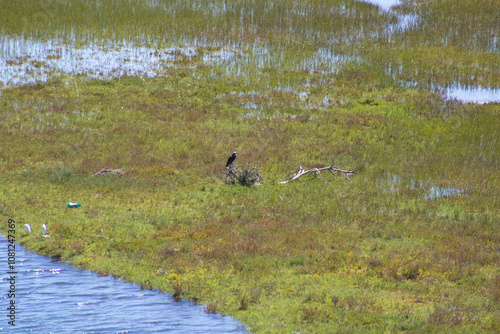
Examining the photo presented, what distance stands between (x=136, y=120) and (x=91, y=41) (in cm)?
1766

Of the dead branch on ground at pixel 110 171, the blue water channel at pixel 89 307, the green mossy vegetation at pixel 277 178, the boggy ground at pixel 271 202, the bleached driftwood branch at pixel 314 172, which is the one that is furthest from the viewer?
the bleached driftwood branch at pixel 314 172

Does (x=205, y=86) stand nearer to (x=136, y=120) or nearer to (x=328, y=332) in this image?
(x=136, y=120)

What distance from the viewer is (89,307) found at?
11609mm

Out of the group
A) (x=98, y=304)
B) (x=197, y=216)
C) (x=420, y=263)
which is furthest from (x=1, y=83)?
(x=420, y=263)

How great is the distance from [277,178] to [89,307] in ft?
36.8

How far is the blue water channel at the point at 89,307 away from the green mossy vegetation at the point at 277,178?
0.46m

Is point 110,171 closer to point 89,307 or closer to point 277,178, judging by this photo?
point 277,178

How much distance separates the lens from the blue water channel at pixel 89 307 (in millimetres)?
10820

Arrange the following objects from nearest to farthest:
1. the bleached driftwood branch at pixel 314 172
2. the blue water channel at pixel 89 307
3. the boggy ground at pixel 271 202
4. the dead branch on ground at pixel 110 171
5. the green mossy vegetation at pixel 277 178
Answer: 1. the blue water channel at pixel 89 307
2. the boggy ground at pixel 271 202
3. the green mossy vegetation at pixel 277 178
4. the dead branch on ground at pixel 110 171
5. the bleached driftwood branch at pixel 314 172

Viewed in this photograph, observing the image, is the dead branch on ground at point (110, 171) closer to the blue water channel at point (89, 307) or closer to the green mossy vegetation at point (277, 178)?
the green mossy vegetation at point (277, 178)

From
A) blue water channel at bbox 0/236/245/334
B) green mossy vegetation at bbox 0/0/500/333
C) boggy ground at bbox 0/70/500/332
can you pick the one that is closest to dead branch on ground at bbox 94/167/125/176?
boggy ground at bbox 0/70/500/332

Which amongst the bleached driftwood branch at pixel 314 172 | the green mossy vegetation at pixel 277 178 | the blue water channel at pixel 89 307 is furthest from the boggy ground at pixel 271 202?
the blue water channel at pixel 89 307

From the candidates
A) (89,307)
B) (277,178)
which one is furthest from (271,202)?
(89,307)

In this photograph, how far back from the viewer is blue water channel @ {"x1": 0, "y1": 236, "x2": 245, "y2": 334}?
10820 millimetres
